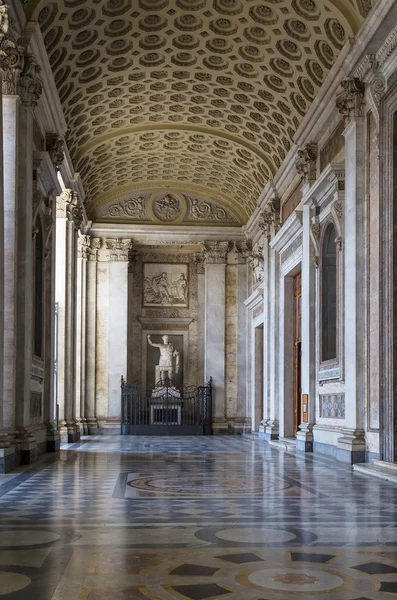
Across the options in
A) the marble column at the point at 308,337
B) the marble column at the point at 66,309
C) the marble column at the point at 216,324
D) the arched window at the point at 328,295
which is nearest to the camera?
the arched window at the point at 328,295

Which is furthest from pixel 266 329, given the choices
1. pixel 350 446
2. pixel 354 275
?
pixel 350 446

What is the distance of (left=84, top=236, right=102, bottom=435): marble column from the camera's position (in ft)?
89.5

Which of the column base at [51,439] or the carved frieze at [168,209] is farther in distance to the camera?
the carved frieze at [168,209]

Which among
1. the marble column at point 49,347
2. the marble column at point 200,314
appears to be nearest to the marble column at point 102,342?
the marble column at point 200,314

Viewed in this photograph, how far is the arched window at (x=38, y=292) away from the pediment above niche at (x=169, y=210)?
41.2 feet

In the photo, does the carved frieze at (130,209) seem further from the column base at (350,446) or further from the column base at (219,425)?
the column base at (350,446)

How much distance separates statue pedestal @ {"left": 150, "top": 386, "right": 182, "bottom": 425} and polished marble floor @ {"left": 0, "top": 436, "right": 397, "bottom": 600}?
55.0ft

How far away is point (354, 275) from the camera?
526 inches

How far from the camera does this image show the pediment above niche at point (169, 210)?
28531mm

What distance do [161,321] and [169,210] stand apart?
4151mm

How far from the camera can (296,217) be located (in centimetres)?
1848

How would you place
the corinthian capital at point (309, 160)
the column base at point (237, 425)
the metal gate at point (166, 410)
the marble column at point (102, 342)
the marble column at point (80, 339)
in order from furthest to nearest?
the column base at point (237, 425), the marble column at point (102, 342), the metal gate at point (166, 410), the marble column at point (80, 339), the corinthian capital at point (309, 160)

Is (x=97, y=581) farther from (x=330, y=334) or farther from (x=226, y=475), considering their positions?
(x=330, y=334)

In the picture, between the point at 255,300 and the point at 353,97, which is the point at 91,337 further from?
the point at 353,97
